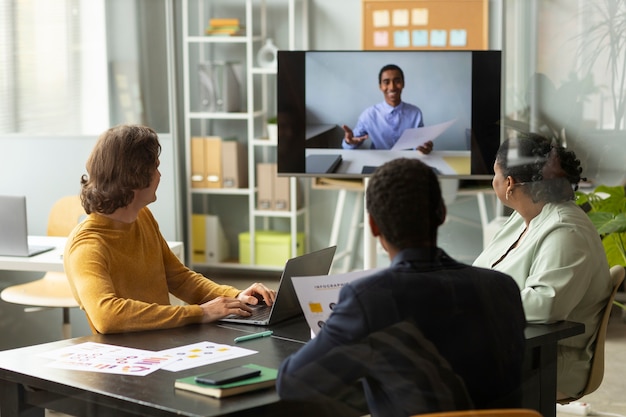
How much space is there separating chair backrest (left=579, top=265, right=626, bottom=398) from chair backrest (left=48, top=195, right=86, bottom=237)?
2.28 meters

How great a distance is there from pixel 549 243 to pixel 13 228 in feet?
6.82

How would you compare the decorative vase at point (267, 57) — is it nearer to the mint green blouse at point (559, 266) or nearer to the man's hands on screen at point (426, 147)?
the man's hands on screen at point (426, 147)

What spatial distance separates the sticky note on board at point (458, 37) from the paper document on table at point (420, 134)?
2.83 metres

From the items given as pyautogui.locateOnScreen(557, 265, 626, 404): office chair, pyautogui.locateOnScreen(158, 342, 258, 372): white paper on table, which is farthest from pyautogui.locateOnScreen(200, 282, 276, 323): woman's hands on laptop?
pyautogui.locateOnScreen(557, 265, 626, 404): office chair

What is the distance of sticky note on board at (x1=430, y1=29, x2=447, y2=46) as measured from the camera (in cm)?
500

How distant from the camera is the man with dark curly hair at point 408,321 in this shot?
157 cm

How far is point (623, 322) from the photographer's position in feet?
7.76

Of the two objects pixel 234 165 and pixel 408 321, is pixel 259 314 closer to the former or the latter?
pixel 408 321

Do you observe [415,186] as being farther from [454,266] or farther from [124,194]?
[124,194]

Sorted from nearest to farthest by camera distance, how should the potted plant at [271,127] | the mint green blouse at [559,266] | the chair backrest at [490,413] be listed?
1. the chair backrest at [490,413]
2. the mint green blouse at [559,266]
3. the potted plant at [271,127]

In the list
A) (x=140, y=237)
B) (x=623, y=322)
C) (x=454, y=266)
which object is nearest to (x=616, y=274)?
(x=623, y=322)

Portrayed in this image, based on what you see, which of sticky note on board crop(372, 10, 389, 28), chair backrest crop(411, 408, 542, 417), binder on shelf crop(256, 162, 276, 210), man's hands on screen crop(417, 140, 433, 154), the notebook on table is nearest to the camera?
chair backrest crop(411, 408, 542, 417)

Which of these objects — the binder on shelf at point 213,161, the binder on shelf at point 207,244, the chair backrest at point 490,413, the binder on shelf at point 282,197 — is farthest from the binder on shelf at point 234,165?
the chair backrest at point 490,413

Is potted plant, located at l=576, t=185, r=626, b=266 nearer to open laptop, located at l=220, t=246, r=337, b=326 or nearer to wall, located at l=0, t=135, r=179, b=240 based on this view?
open laptop, located at l=220, t=246, r=337, b=326
